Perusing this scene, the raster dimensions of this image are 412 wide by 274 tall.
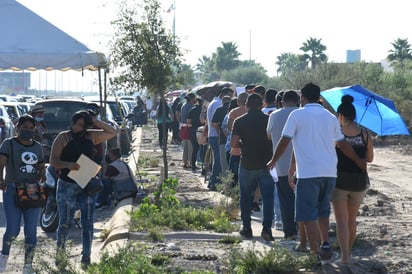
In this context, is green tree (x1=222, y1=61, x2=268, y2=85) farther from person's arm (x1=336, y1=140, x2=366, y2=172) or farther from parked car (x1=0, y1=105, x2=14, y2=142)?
person's arm (x1=336, y1=140, x2=366, y2=172)

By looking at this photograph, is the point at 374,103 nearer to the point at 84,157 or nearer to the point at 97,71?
the point at 84,157

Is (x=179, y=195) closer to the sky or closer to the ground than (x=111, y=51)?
closer to the ground

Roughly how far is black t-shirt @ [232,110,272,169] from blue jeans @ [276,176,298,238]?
1.18ft

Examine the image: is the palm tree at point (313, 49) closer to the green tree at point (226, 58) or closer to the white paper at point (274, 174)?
the green tree at point (226, 58)

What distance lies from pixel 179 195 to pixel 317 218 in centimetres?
752

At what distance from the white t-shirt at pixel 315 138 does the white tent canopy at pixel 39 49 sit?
11.9 metres

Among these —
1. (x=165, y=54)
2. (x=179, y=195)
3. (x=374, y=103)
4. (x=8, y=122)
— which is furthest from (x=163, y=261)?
(x=8, y=122)

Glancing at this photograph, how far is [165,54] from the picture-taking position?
18.3 m

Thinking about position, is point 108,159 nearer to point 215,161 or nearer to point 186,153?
point 215,161

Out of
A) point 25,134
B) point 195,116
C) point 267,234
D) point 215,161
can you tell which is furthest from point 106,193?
point 195,116

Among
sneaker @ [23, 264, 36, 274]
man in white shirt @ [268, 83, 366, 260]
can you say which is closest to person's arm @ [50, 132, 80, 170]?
sneaker @ [23, 264, 36, 274]

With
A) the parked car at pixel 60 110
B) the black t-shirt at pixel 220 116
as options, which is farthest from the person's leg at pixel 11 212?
the parked car at pixel 60 110

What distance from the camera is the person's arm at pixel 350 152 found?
1004 centimetres

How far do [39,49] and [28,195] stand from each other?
12447mm
